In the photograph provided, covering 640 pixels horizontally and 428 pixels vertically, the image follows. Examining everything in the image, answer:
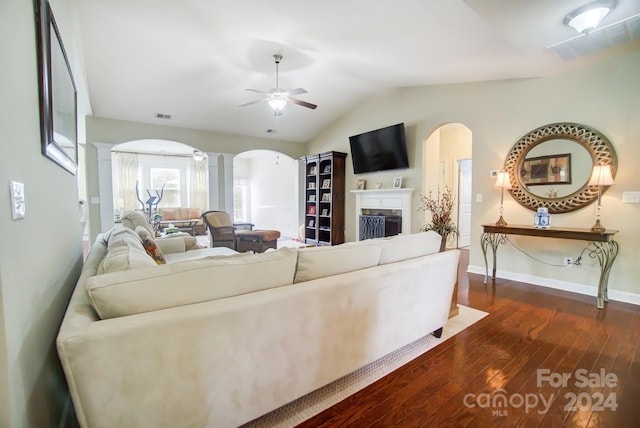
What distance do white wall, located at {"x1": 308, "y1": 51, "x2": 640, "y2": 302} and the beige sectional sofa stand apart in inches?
115

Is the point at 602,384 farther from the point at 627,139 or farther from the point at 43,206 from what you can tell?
the point at 43,206

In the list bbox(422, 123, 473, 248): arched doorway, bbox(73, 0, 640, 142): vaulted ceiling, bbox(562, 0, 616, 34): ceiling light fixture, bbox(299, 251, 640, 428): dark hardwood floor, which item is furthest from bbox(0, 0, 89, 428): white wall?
bbox(422, 123, 473, 248): arched doorway

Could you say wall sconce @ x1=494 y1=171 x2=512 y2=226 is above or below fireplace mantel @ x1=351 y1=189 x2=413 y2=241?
above

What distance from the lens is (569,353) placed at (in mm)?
2119

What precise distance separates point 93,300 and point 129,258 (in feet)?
1.08

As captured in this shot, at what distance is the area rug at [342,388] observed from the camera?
1503 millimetres

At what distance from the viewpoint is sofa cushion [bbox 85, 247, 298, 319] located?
1066mm

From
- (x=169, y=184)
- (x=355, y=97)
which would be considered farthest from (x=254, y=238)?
(x=169, y=184)

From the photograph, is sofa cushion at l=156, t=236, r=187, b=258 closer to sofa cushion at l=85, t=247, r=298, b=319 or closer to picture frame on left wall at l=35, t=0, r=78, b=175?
picture frame on left wall at l=35, t=0, r=78, b=175

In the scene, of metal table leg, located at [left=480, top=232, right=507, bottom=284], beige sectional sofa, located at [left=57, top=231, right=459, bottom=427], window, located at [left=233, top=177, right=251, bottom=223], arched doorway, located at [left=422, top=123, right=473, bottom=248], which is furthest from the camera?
window, located at [left=233, top=177, right=251, bottom=223]

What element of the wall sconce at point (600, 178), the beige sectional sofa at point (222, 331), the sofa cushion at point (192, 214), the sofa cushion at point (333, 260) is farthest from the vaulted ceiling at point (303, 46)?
the sofa cushion at point (192, 214)

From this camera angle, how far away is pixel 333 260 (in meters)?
1.67

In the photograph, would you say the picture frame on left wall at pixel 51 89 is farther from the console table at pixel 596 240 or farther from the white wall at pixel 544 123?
the white wall at pixel 544 123

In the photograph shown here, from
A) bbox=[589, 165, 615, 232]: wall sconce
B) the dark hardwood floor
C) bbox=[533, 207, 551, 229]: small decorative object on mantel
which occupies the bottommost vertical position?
the dark hardwood floor
